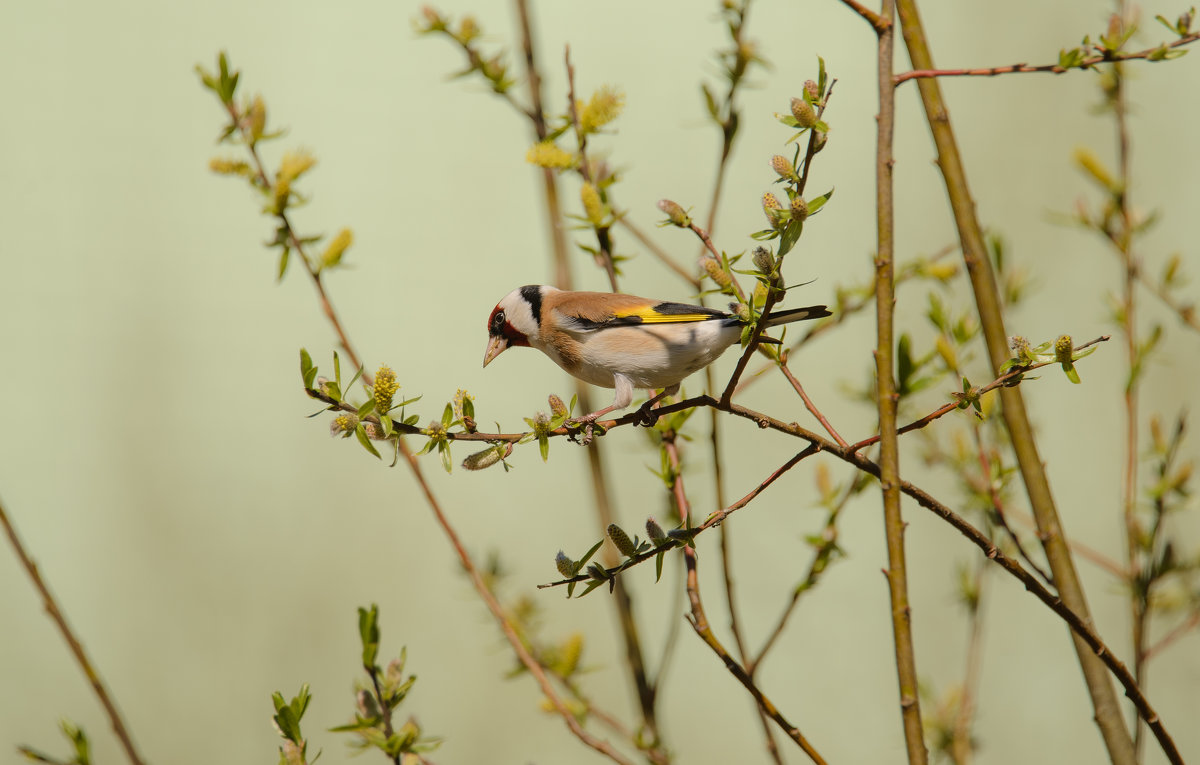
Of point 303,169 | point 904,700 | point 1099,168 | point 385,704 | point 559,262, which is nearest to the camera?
point 904,700

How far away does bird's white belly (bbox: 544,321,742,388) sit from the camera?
1317mm

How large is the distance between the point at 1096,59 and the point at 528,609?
1.33 meters

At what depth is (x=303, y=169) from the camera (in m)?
1.22

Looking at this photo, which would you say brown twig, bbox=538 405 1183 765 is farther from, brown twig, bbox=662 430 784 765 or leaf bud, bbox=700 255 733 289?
brown twig, bbox=662 430 784 765

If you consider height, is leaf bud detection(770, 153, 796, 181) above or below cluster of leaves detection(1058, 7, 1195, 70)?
below

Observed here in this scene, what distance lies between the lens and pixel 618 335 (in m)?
1.39

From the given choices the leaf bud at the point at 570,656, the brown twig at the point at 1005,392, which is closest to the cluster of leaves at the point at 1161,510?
the brown twig at the point at 1005,392

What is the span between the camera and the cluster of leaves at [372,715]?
0.95 m

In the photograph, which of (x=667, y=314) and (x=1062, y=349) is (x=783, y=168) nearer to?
(x=1062, y=349)

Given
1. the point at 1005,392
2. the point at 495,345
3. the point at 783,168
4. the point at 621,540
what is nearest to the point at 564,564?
the point at 621,540

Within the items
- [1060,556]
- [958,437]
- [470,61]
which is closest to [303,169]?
[470,61]

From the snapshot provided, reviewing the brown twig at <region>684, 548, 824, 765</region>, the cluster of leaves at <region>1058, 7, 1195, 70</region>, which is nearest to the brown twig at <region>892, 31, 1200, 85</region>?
the cluster of leaves at <region>1058, 7, 1195, 70</region>

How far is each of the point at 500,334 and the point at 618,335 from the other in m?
0.27

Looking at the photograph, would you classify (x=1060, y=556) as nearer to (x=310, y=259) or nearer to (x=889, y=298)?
(x=889, y=298)
